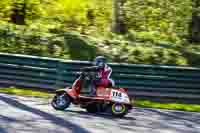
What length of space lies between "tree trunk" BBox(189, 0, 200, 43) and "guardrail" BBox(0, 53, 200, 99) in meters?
5.31

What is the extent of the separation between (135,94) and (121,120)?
3.82 m

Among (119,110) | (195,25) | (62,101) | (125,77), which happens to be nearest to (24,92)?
(125,77)

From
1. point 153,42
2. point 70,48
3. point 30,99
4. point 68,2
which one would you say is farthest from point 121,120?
point 68,2

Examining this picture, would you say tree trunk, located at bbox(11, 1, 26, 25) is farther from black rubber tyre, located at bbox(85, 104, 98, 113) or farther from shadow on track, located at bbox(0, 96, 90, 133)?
black rubber tyre, located at bbox(85, 104, 98, 113)

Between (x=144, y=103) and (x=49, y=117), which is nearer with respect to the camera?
(x=49, y=117)

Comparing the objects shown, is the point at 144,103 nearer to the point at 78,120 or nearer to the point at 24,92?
the point at 24,92

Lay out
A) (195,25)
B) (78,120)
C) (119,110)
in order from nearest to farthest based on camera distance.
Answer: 1. (78,120)
2. (119,110)
3. (195,25)

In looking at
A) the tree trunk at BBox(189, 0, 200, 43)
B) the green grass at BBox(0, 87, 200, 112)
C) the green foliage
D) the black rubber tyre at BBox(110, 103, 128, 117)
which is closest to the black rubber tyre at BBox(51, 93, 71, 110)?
the black rubber tyre at BBox(110, 103, 128, 117)

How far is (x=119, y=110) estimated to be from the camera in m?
11.4

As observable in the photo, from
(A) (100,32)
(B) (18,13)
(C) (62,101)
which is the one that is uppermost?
(B) (18,13)

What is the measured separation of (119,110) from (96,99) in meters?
0.54

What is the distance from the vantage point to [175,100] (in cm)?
1488

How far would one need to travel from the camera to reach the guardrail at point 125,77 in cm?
1477

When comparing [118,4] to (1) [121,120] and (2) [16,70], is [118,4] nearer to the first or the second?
(2) [16,70]
